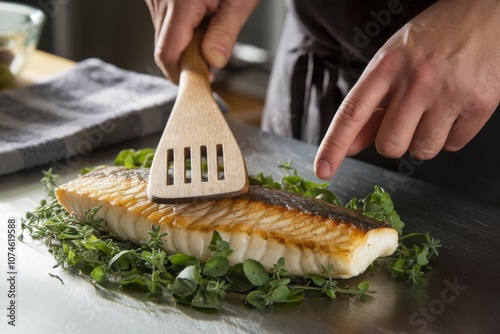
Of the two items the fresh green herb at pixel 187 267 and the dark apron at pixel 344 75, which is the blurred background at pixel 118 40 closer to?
the dark apron at pixel 344 75

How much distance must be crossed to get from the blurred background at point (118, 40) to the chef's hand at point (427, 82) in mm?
2607

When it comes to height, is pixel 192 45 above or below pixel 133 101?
above

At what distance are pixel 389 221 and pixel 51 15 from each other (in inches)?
122

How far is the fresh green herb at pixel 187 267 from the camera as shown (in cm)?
111

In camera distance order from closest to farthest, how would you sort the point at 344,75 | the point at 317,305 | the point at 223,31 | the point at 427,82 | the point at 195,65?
the point at 317,305 → the point at 427,82 → the point at 195,65 → the point at 223,31 → the point at 344,75

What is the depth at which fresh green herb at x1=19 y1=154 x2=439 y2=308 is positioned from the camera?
→ 111cm

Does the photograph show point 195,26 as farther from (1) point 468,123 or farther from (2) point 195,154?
(1) point 468,123

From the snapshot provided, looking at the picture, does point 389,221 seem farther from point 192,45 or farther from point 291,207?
point 192,45

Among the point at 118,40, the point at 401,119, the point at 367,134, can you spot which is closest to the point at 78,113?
the point at 367,134

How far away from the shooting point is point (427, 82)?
128 cm

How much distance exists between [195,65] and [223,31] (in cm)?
15

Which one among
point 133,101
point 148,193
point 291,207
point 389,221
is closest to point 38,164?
point 133,101

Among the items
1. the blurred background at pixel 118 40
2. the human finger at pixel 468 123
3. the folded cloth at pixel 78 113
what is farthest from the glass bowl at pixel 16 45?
the blurred background at pixel 118 40

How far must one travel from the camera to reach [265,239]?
1187mm
